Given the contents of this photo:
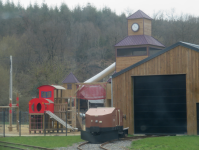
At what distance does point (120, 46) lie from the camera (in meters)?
32.2

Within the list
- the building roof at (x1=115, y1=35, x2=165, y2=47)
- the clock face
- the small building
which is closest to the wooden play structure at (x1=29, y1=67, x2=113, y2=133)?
the small building

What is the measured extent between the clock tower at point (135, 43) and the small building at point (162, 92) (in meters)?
6.11

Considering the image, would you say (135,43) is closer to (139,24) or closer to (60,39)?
(139,24)

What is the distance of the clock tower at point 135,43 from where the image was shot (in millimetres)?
31234

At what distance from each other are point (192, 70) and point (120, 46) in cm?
1072

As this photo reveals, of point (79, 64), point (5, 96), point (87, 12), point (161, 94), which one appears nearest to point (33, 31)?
point (5, 96)

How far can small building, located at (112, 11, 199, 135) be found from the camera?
22.9 m

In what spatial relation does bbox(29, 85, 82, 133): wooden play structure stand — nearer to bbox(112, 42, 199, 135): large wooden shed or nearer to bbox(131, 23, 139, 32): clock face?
bbox(112, 42, 199, 135): large wooden shed

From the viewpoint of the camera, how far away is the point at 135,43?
3172 cm

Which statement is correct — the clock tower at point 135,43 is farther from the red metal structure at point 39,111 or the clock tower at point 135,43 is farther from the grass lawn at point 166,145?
the grass lawn at point 166,145

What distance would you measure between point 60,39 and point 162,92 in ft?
154

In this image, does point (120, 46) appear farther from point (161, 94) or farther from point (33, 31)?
point (33, 31)

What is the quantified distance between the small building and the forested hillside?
11.5 m

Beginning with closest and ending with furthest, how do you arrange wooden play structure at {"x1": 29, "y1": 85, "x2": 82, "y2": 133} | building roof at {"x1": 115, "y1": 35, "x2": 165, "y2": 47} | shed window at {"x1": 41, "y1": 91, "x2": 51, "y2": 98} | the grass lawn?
the grass lawn → wooden play structure at {"x1": 29, "y1": 85, "x2": 82, "y2": 133} → shed window at {"x1": 41, "y1": 91, "x2": 51, "y2": 98} → building roof at {"x1": 115, "y1": 35, "x2": 165, "y2": 47}
